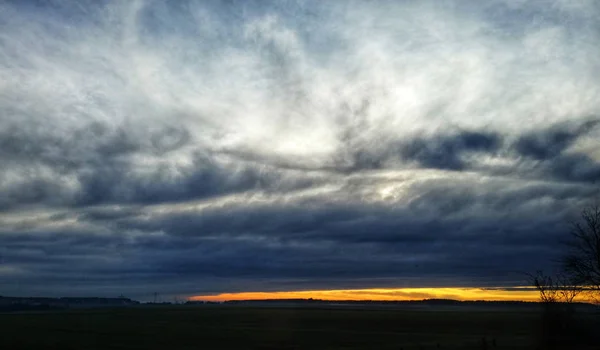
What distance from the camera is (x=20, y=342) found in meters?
73.5

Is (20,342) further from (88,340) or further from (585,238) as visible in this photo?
(585,238)

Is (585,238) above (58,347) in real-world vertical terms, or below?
above

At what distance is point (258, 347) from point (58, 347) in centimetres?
2366

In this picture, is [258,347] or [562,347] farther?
[258,347]

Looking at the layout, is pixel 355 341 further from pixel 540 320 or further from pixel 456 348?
pixel 540 320

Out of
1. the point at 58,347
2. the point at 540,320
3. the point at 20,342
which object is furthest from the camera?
the point at 20,342

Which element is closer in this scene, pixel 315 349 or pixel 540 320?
pixel 540 320

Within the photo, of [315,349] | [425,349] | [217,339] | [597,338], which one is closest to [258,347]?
[315,349]

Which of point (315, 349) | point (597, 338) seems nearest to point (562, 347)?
point (597, 338)

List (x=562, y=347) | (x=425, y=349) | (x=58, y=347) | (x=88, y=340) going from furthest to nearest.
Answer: (x=88, y=340) → (x=58, y=347) → (x=425, y=349) → (x=562, y=347)

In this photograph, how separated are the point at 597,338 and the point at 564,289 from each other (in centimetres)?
687

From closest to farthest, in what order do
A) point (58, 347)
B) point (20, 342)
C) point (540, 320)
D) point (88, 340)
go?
point (540, 320) < point (58, 347) < point (20, 342) < point (88, 340)

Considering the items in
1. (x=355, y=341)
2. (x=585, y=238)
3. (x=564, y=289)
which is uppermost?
(x=585, y=238)

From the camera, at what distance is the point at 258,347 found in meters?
66.9
